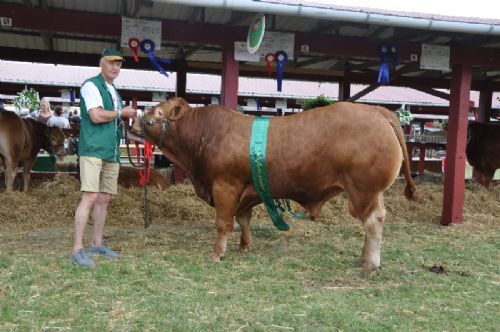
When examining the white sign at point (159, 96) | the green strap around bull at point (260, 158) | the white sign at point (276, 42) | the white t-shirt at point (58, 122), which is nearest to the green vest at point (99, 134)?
the green strap around bull at point (260, 158)

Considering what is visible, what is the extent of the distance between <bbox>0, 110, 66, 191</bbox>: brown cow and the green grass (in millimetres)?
2685

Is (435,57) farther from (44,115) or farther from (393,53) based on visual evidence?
(44,115)

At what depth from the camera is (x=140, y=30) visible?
19.4 ft

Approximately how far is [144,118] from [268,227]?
236 cm

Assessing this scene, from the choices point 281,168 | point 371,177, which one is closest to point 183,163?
point 281,168

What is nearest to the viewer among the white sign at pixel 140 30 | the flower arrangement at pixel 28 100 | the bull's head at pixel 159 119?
the bull's head at pixel 159 119

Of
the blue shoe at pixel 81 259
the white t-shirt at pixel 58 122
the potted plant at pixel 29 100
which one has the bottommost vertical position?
the blue shoe at pixel 81 259

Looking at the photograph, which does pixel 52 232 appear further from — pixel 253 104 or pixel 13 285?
pixel 253 104

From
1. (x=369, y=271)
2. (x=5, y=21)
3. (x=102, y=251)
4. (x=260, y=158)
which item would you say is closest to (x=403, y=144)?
(x=369, y=271)

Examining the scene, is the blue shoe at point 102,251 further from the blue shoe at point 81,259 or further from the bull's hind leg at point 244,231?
the bull's hind leg at point 244,231

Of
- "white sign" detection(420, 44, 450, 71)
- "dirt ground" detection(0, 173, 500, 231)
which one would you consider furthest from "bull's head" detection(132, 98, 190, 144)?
"white sign" detection(420, 44, 450, 71)

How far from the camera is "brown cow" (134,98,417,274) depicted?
174 inches

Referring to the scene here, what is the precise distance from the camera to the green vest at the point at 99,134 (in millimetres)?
4535

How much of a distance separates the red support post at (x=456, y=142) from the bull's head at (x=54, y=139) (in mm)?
6978
